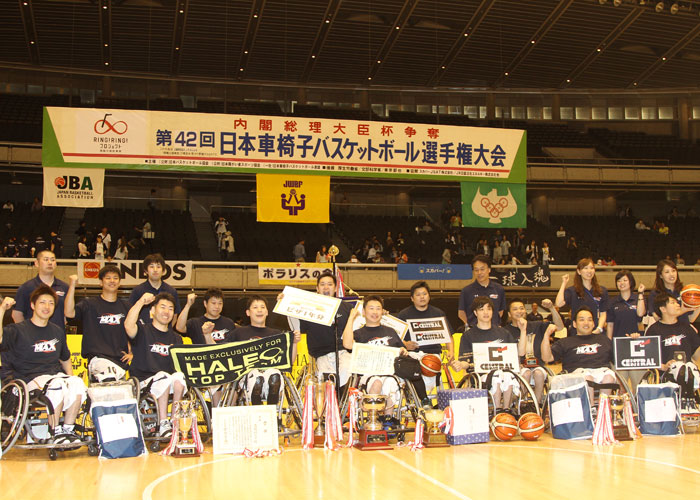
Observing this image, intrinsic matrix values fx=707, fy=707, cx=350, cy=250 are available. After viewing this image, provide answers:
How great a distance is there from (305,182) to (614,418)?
320 inches

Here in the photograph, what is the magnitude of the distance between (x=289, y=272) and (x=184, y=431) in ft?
40.7

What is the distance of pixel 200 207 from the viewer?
1087 inches

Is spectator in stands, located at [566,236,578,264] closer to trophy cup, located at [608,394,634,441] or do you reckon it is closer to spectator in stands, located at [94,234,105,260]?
spectator in stands, located at [94,234,105,260]

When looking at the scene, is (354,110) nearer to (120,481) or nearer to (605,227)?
(605,227)

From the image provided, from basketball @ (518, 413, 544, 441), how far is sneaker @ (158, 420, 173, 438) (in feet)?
11.3

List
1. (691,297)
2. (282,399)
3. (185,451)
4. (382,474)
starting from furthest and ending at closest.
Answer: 1. (691,297)
2. (282,399)
3. (185,451)
4. (382,474)

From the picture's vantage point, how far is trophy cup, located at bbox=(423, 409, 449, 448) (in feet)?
22.1

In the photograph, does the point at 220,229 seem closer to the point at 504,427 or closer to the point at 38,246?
the point at 38,246

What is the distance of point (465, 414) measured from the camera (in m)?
6.95

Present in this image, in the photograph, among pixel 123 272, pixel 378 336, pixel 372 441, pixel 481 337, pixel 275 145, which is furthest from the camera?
pixel 123 272

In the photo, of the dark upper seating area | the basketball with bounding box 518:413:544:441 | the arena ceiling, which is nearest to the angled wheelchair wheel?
the basketball with bounding box 518:413:544:441

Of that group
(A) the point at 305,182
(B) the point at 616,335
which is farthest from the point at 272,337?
(A) the point at 305,182

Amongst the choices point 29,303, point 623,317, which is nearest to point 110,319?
point 29,303

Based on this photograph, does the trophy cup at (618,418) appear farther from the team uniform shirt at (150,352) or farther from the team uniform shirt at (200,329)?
the team uniform shirt at (150,352)
